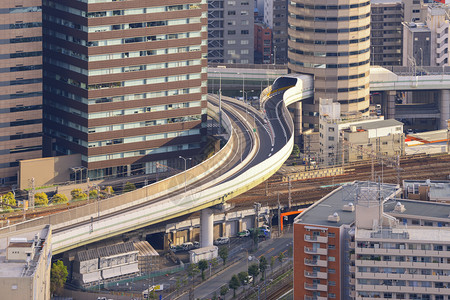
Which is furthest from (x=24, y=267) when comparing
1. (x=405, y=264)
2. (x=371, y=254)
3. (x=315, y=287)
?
(x=405, y=264)

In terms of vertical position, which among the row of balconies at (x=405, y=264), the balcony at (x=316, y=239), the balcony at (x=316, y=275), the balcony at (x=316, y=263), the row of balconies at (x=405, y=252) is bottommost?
the balcony at (x=316, y=275)

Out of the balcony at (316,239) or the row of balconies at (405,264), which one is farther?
the balcony at (316,239)

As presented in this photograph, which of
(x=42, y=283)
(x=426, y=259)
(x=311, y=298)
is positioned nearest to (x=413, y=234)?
(x=426, y=259)

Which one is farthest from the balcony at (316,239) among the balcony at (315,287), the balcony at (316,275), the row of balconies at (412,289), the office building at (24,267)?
the office building at (24,267)

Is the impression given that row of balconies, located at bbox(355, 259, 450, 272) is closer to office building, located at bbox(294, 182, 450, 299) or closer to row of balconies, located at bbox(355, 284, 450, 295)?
office building, located at bbox(294, 182, 450, 299)

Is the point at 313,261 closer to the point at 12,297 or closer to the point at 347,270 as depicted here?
the point at 347,270

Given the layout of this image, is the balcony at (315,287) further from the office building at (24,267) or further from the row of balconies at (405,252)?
the office building at (24,267)

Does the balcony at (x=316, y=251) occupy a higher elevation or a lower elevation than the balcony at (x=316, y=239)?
lower

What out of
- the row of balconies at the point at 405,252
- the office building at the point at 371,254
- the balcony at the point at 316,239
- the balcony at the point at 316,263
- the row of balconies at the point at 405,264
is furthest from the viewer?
the balcony at the point at 316,263

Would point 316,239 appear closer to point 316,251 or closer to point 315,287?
point 316,251
